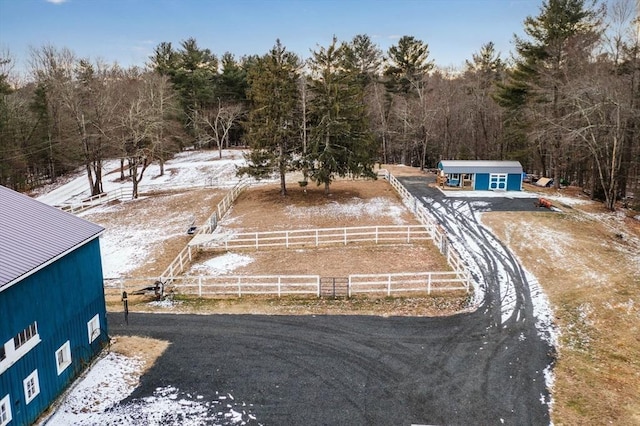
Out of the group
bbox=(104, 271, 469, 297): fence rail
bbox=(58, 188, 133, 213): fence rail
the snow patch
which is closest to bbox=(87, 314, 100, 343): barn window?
bbox=(104, 271, 469, 297): fence rail

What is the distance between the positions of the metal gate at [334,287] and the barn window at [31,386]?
10.7 m

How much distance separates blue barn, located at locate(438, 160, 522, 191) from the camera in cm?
3822

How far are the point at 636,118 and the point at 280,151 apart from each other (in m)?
26.6

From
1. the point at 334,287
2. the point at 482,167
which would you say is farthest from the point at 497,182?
the point at 334,287

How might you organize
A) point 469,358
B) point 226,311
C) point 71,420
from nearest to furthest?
point 71,420, point 469,358, point 226,311

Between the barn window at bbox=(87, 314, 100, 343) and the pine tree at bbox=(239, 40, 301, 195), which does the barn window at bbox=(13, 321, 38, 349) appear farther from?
the pine tree at bbox=(239, 40, 301, 195)

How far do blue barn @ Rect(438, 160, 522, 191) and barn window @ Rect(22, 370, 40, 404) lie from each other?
113ft

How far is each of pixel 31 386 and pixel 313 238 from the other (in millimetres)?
17693

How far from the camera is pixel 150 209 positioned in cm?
3831

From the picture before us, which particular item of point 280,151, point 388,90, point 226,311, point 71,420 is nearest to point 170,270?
point 226,311

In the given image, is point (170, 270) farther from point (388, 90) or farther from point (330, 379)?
point (388, 90)

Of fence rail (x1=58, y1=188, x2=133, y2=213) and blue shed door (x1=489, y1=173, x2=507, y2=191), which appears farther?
fence rail (x1=58, y1=188, x2=133, y2=213)

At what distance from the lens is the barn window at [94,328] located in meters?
14.2

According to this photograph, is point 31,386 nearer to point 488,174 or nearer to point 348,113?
point 348,113
